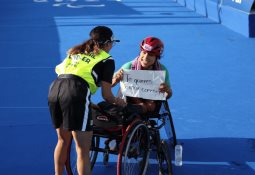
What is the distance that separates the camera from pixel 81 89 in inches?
148

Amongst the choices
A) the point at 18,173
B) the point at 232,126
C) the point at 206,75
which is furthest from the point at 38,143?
the point at 206,75

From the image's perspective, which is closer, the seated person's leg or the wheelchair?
the wheelchair

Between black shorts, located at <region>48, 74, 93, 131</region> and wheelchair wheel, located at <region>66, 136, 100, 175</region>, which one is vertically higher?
black shorts, located at <region>48, 74, 93, 131</region>

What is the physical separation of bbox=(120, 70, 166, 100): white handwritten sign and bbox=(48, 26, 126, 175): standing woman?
0.55m

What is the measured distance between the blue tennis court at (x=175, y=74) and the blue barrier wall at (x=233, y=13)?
29 millimetres

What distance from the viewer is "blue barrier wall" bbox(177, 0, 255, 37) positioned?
1280 cm

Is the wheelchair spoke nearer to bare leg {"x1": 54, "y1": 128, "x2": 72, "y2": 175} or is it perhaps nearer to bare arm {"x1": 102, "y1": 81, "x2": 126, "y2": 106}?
bare arm {"x1": 102, "y1": 81, "x2": 126, "y2": 106}

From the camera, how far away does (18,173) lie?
15.8 ft

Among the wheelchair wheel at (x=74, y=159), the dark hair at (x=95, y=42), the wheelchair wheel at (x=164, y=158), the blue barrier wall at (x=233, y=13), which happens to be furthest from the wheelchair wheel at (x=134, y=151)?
the blue barrier wall at (x=233, y=13)

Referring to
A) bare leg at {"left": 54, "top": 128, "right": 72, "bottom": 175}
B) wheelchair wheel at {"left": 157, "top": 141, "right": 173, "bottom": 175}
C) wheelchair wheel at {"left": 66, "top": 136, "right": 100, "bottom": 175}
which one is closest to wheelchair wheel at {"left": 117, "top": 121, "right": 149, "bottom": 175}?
wheelchair wheel at {"left": 157, "top": 141, "right": 173, "bottom": 175}

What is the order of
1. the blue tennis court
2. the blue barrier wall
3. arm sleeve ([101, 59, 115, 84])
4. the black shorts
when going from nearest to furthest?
the black shorts → arm sleeve ([101, 59, 115, 84]) → the blue tennis court → the blue barrier wall

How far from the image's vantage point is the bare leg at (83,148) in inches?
152

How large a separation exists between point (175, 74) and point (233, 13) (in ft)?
19.2

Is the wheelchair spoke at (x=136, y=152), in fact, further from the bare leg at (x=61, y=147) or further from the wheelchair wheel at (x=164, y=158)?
the bare leg at (x=61, y=147)
